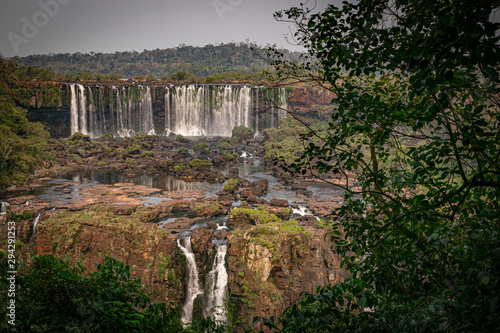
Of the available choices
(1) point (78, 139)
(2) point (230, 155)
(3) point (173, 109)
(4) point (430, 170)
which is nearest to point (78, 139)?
(1) point (78, 139)

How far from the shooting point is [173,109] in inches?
1655

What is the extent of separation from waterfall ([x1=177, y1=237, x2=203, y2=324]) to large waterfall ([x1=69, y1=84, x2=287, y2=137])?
2727 centimetres

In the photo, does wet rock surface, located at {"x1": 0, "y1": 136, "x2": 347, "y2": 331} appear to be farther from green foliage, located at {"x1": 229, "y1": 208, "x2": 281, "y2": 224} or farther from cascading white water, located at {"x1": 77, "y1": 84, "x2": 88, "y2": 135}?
cascading white water, located at {"x1": 77, "y1": 84, "x2": 88, "y2": 135}

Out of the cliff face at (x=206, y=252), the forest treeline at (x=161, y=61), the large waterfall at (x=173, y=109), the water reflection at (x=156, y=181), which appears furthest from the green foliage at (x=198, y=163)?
the forest treeline at (x=161, y=61)

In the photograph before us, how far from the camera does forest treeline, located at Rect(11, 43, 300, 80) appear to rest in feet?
247

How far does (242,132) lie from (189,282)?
26730mm

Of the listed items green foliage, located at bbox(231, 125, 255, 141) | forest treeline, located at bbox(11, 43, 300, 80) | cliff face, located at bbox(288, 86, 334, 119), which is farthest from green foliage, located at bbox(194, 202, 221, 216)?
forest treeline, located at bbox(11, 43, 300, 80)

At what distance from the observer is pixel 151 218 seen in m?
15.5

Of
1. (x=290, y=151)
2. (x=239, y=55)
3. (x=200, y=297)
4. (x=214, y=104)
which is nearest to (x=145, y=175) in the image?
(x=290, y=151)

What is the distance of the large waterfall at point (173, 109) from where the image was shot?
38719 millimetres

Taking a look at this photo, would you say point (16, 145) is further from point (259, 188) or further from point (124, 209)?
point (259, 188)

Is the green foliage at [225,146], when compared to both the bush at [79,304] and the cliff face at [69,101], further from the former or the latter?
the bush at [79,304]

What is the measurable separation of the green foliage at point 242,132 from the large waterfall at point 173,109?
8.04ft

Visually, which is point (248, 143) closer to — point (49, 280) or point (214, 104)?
point (214, 104)
